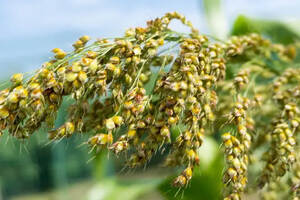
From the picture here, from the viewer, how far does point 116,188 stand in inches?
111

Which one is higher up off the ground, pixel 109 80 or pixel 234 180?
pixel 109 80

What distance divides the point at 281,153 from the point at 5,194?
33.6 feet

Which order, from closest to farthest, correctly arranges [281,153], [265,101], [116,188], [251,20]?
1. [281,153]
2. [265,101]
3. [251,20]
4. [116,188]

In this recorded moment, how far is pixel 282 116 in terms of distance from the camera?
Result: 3.47ft

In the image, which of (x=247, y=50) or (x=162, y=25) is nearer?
(x=162, y=25)

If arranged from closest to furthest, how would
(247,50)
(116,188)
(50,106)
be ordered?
1. (50,106)
2. (247,50)
3. (116,188)

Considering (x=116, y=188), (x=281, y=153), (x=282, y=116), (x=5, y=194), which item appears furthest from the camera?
(x=5, y=194)

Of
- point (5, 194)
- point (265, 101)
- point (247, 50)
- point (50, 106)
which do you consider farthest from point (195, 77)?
point (5, 194)

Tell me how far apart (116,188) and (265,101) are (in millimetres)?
1664

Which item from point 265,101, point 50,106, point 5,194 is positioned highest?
point 50,106

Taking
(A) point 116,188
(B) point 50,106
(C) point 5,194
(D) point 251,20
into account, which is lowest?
(C) point 5,194

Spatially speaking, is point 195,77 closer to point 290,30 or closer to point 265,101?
point 265,101

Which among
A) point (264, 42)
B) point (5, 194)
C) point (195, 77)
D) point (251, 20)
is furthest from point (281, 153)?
point (5, 194)

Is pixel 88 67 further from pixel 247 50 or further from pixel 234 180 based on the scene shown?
pixel 247 50
